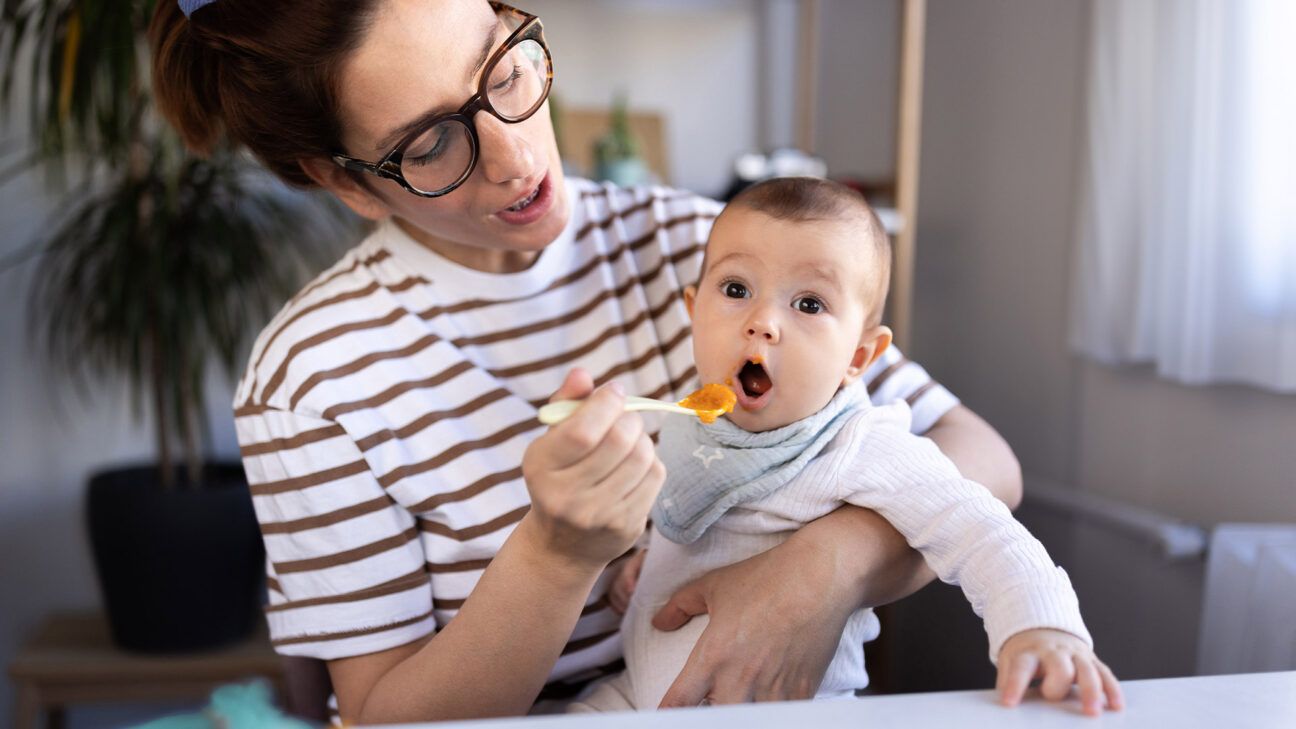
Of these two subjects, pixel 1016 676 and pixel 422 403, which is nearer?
pixel 1016 676

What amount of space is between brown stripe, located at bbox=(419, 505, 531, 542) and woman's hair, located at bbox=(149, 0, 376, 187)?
0.41 metres

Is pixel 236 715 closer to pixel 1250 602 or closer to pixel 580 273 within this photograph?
pixel 580 273

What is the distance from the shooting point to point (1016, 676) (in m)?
0.68

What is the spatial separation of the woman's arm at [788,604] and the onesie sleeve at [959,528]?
0.11 ft

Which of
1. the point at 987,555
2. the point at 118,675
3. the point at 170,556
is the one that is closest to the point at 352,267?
the point at 987,555

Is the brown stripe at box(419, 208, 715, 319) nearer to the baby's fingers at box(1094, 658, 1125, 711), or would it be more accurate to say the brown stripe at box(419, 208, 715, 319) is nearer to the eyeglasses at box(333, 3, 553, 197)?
the eyeglasses at box(333, 3, 553, 197)

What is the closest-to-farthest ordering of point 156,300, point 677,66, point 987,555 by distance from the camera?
point 987,555 → point 156,300 → point 677,66

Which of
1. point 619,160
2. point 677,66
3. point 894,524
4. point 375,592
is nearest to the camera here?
point 894,524

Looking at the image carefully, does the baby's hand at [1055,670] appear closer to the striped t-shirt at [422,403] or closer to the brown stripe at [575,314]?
the striped t-shirt at [422,403]

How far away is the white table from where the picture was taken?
2.01 feet

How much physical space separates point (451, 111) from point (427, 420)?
0.32 m

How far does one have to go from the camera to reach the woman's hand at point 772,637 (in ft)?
2.92

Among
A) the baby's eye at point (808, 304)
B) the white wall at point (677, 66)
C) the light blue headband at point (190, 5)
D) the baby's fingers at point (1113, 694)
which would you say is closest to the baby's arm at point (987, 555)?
the baby's fingers at point (1113, 694)

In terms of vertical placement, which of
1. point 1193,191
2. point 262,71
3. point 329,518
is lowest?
point 329,518
